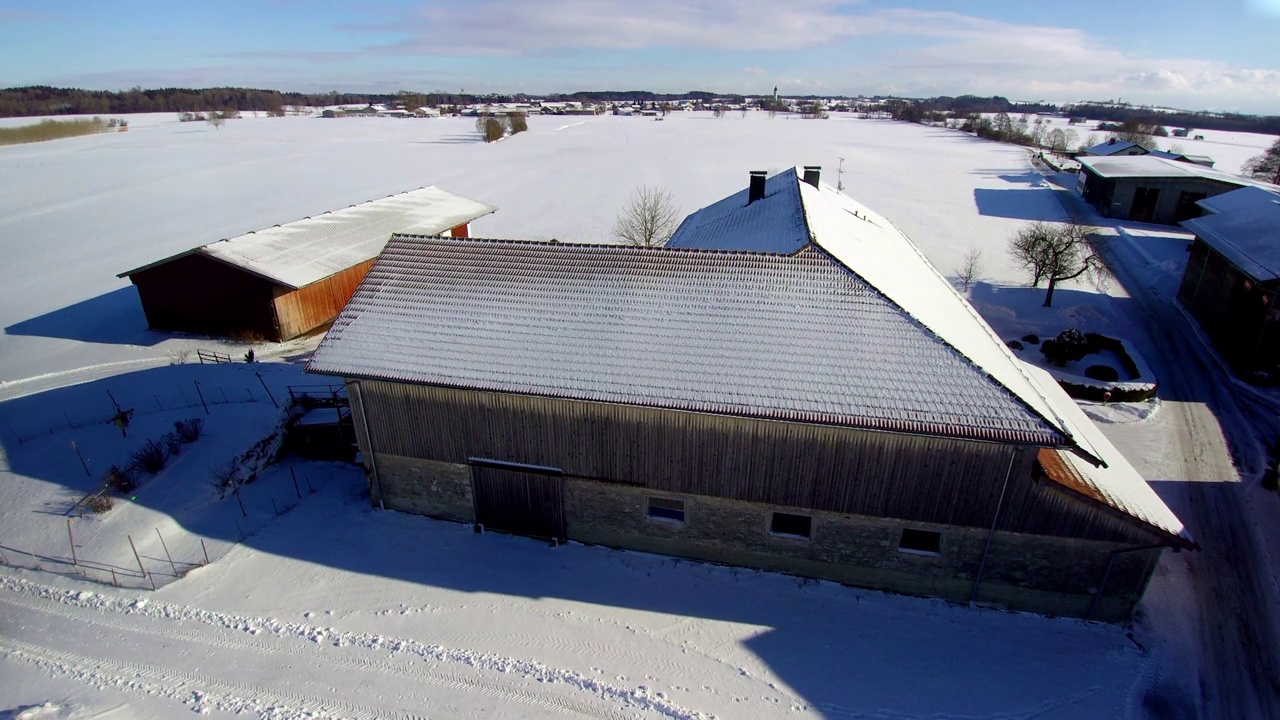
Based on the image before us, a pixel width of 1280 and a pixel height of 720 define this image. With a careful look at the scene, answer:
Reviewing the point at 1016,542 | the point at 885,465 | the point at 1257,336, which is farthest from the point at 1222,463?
the point at 885,465

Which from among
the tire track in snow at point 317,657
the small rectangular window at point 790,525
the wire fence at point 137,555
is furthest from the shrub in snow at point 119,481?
the small rectangular window at point 790,525

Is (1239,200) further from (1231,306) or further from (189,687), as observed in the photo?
(189,687)

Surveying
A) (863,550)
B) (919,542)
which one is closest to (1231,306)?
(919,542)

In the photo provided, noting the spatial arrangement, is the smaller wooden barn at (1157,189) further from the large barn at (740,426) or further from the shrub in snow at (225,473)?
the shrub in snow at (225,473)

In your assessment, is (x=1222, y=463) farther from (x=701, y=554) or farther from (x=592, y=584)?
(x=592, y=584)

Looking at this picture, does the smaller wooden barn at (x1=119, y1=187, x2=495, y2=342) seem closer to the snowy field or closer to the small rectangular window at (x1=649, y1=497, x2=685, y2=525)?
the snowy field

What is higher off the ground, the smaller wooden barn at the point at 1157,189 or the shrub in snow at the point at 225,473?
the smaller wooden barn at the point at 1157,189
